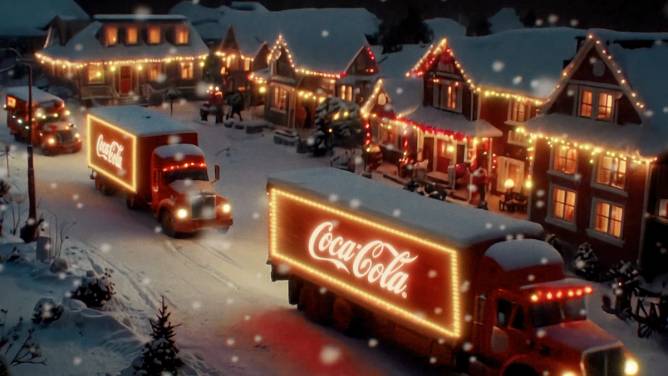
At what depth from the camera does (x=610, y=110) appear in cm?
2986

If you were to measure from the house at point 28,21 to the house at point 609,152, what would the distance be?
178ft

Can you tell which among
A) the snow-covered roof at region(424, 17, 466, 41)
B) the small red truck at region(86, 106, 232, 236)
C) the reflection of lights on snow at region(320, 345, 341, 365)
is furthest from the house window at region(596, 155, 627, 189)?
the snow-covered roof at region(424, 17, 466, 41)

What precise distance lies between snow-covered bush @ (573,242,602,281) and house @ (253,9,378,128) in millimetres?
25590

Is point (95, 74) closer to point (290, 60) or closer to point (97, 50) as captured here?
point (97, 50)

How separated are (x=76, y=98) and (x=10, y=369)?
4866 cm

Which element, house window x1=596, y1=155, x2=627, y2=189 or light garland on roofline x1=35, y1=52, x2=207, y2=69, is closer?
house window x1=596, y1=155, x2=627, y2=189

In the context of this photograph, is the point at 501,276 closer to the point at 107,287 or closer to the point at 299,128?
the point at 107,287

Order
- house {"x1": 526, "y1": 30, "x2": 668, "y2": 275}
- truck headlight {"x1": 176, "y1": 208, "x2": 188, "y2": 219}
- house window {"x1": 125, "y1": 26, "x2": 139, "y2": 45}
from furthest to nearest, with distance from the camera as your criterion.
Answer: house window {"x1": 125, "y1": 26, "x2": 139, "y2": 45} → truck headlight {"x1": 176, "y1": 208, "x2": 188, "y2": 219} → house {"x1": 526, "y1": 30, "x2": 668, "y2": 275}

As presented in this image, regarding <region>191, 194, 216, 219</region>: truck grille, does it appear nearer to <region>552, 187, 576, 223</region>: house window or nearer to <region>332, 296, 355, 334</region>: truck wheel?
<region>332, 296, 355, 334</region>: truck wheel

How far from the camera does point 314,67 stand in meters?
54.2

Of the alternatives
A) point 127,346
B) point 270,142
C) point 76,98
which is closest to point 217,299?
point 127,346

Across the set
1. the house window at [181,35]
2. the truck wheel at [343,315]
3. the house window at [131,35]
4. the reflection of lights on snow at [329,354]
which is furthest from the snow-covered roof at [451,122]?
the house window at [181,35]

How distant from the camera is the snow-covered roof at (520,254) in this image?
17.5 meters

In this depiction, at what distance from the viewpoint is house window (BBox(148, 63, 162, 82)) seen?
6600cm
